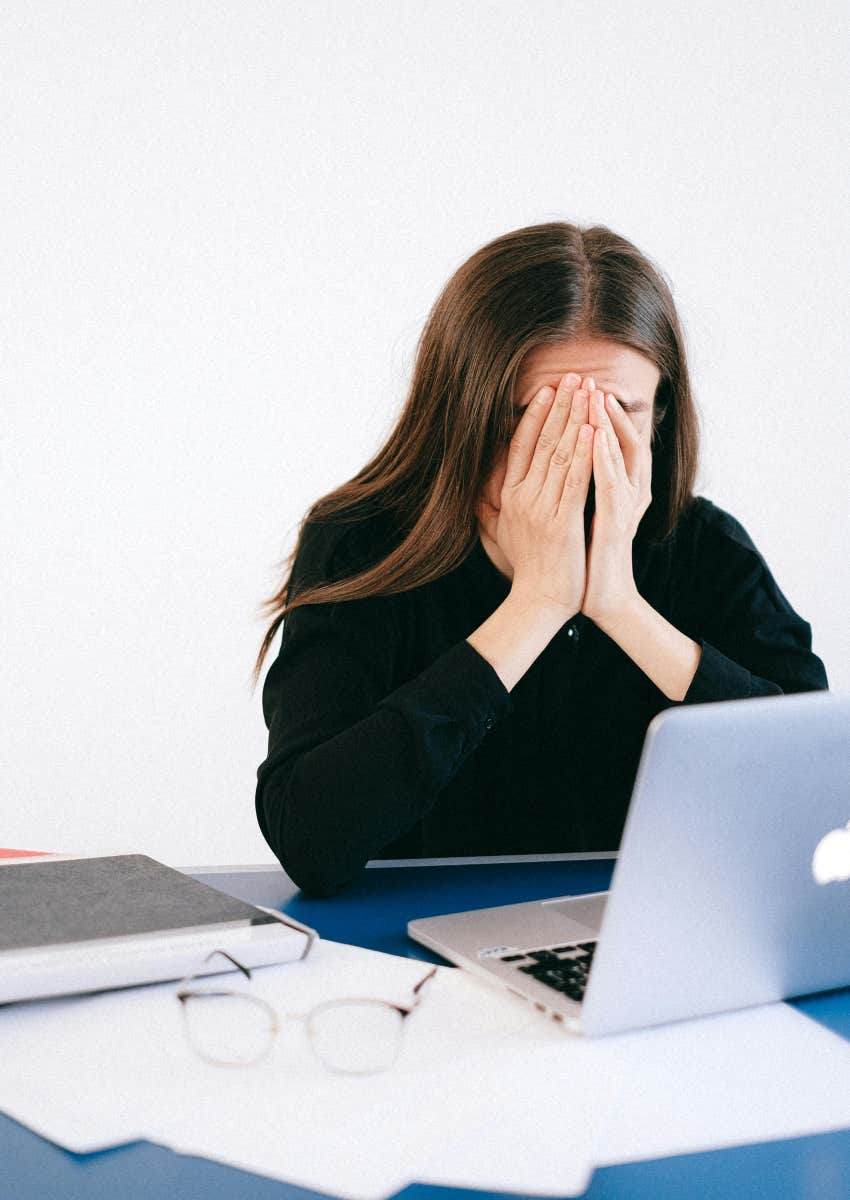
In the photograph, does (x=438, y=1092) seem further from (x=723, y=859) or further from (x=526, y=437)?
(x=526, y=437)

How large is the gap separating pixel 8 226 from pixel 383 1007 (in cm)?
254

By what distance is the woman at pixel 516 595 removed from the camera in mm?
1098

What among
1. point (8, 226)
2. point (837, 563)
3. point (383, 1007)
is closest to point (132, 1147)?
point (383, 1007)

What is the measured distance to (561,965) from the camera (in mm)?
827

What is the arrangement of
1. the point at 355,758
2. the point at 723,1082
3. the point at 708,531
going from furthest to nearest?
1. the point at 708,531
2. the point at 355,758
3. the point at 723,1082

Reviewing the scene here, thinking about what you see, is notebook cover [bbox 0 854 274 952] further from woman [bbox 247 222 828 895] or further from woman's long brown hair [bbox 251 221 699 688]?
woman's long brown hair [bbox 251 221 699 688]

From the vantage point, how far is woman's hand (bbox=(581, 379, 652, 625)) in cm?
124

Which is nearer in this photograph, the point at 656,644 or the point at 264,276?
the point at 656,644

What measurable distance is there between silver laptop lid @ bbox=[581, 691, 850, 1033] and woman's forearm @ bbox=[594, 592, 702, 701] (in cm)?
A: 51

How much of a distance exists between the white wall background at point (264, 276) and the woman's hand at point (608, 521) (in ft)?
5.08

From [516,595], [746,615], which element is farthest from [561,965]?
[746,615]

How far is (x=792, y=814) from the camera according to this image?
71 cm

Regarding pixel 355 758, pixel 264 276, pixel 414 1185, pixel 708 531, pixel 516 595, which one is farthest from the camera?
pixel 264 276

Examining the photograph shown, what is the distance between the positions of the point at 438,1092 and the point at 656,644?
69 cm
